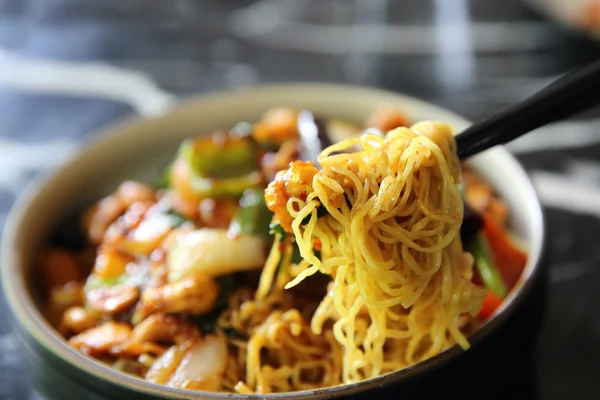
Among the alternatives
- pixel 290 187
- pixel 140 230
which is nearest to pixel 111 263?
pixel 140 230

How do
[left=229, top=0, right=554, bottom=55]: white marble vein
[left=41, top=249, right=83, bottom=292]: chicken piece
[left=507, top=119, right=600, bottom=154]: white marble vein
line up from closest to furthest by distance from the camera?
[left=41, top=249, right=83, bottom=292]: chicken piece → [left=507, top=119, right=600, bottom=154]: white marble vein → [left=229, top=0, right=554, bottom=55]: white marble vein

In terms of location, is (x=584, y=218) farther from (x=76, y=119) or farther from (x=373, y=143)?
(x=76, y=119)

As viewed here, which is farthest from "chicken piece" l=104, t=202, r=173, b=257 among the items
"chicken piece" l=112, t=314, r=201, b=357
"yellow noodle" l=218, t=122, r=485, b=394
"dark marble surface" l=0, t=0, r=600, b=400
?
"dark marble surface" l=0, t=0, r=600, b=400

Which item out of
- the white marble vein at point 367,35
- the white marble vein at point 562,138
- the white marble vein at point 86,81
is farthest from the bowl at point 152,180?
the white marble vein at point 367,35

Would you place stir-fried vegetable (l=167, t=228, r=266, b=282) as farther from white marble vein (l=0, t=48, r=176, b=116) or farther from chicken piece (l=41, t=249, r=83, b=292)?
white marble vein (l=0, t=48, r=176, b=116)

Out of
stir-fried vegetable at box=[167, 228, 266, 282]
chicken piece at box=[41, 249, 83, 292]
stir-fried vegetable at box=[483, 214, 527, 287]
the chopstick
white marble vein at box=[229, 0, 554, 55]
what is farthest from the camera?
white marble vein at box=[229, 0, 554, 55]

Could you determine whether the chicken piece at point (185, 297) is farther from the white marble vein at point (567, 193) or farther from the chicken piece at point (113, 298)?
the white marble vein at point (567, 193)

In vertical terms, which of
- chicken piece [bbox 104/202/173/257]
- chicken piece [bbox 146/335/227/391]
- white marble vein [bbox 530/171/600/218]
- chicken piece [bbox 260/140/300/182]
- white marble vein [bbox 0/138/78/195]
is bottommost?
white marble vein [bbox 0/138/78/195]
